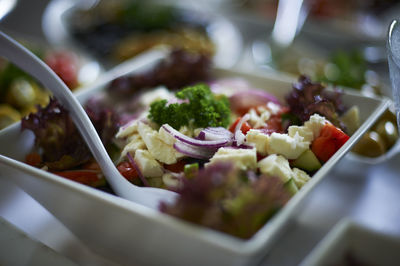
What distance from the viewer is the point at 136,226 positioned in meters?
0.69

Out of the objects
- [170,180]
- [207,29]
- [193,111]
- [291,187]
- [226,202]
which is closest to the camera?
[226,202]

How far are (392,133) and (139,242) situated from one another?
846 mm

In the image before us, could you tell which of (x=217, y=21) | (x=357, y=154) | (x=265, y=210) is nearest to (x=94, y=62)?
(x=217, y=21)

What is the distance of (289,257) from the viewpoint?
916 millimetres

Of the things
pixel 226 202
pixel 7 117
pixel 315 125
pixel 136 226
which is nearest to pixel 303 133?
pixel 315 125

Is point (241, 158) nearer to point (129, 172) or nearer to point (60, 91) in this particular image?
point (129, 172)

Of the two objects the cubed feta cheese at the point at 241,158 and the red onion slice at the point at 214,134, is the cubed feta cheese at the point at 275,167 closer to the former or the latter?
the cubed feta cheese at the point at 241,158

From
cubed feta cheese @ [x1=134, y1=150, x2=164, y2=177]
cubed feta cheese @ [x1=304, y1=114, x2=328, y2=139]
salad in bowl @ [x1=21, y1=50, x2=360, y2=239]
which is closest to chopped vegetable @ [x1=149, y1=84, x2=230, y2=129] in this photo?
salad in bowl @ [x1=21, y1=50, x2=360, y2=239]

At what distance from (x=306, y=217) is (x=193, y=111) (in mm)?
400

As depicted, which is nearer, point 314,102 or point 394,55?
point 394,55

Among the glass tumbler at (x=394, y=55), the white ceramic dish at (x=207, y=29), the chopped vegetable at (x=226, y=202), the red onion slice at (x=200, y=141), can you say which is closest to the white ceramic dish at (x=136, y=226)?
the chopped vegetable at (x=226, y=202)

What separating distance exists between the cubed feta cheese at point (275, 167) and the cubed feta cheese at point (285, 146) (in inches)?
1.1

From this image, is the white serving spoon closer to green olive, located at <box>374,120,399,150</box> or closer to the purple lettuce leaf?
the purple lettuce leaf

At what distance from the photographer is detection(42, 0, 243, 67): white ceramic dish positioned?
6.38 feet
